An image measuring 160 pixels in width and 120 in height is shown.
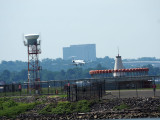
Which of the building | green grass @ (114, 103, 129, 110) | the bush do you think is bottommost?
the bush

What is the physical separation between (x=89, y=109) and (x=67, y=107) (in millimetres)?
3327

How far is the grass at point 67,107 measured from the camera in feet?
209

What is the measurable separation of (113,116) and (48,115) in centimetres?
867

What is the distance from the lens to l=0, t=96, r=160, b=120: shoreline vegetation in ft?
194

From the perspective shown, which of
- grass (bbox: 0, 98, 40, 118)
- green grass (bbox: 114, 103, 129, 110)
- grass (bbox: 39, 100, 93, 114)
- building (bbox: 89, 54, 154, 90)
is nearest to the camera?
green grass (bbox: 114, 103, 129, 110)

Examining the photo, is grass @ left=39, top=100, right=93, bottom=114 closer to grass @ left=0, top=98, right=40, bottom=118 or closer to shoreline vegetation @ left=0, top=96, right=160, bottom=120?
shoreline vegetation @ left=0, top=96, right=160, bottom=120

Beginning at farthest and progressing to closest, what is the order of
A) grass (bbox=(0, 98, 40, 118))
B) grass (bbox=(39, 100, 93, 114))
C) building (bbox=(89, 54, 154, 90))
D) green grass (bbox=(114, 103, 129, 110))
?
A: 1. building (bbox=(89, 54, 154, 90))
2. grass (bbox=(0, 98, 40, 118))
3. grass (bbox=(39, 100, 93, 114))
4. green grass (bbox=(114, 103, 129, 110))

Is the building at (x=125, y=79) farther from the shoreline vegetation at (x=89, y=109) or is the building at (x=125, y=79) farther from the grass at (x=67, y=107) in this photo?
the grass at (x=67, y=107)

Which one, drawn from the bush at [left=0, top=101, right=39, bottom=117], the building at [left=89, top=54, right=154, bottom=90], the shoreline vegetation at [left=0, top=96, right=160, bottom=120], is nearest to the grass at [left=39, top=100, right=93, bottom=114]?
the shoreline vegetation at [left=0, top=96, right=160, bottom=120]

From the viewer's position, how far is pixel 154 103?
6206 cm

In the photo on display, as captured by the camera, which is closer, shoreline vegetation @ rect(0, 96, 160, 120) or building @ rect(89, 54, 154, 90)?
shoreline vegetation @ rect(0, 96, 160, 120)

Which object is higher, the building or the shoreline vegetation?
the building

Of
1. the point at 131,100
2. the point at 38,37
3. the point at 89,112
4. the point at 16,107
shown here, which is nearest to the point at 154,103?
the point at 131,100

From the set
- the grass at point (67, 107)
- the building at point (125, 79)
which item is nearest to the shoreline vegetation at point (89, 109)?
the grass at point (67, 107)
